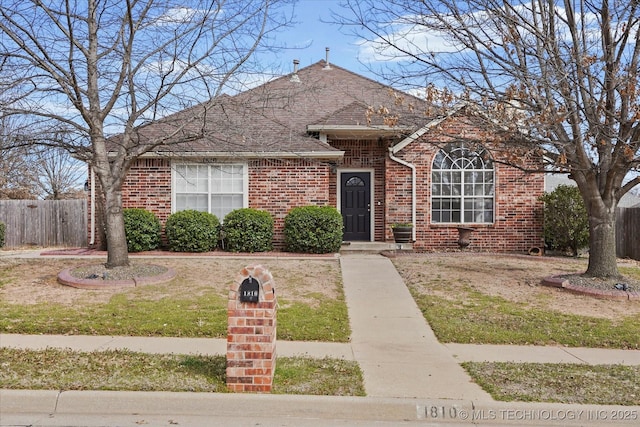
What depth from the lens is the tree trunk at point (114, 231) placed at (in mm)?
10500

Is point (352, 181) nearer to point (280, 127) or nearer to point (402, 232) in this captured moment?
point (402, 232)

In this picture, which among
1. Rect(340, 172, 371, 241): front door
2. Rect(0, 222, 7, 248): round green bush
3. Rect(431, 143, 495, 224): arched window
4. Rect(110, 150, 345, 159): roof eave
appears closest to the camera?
Rect(110, 150, 345, 159): roof eave

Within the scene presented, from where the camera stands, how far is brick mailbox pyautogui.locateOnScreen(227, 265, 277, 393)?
4.96 meters

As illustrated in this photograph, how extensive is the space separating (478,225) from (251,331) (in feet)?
38.7

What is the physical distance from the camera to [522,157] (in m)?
9.56

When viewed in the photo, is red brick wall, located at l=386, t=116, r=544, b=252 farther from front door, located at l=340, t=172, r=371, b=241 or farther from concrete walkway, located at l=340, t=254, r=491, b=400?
concrete walkway, located at l=340, t=254, r=491, b=400

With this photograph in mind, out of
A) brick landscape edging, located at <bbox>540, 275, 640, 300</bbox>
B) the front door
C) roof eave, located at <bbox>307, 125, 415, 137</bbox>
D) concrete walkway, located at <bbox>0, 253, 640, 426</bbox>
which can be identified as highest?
roof eave, located at <bbox>307, 125, 415, 137</bbox>

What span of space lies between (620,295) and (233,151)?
9.34m

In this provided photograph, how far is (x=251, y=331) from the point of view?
16.4 ft

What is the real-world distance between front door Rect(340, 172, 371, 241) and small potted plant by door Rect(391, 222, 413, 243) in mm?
1358

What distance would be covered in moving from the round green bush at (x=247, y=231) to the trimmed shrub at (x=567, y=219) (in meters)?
7.84

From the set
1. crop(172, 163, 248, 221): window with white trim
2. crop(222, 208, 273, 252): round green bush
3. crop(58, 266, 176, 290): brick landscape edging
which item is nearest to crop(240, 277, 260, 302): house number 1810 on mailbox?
crop(58, 266, 176, 290): brick landscape edging

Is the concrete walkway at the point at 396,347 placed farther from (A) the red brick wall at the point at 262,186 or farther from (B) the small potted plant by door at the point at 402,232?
(A) the red brick wall at the point at 262,186

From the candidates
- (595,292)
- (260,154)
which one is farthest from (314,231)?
(595,292)
